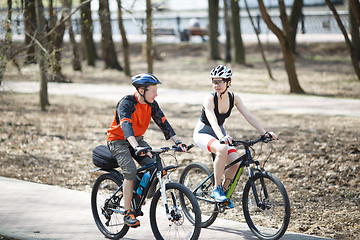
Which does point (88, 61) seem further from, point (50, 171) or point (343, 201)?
point (343, 201)

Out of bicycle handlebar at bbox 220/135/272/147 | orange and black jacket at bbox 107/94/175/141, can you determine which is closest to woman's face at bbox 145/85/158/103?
orange and black jacket at bbox 107/94/175/141

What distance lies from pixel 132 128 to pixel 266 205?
1.53m

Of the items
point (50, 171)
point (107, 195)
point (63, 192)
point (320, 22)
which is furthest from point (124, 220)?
point (320, 22)

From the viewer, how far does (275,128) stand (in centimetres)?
1292

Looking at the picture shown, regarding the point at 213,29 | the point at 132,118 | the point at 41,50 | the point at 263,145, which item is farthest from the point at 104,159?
the point at 213,29

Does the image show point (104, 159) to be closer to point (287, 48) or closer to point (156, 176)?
point (156, 176)

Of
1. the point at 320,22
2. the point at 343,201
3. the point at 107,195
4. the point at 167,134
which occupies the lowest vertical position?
the point at 343,201

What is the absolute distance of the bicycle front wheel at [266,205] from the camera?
5746 mm

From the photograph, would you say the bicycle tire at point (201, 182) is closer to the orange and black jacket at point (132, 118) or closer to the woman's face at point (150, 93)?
the orange and black jacket at point (132, 118)

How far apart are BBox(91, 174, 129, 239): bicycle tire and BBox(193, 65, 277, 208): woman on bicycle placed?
0.99 meters

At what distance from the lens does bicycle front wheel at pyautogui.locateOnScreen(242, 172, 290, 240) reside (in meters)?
5.75

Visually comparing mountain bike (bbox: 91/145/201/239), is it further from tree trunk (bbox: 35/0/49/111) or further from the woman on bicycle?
tree trunk (bbox: 35/0/49/111)

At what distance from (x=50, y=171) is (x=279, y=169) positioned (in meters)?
3.75

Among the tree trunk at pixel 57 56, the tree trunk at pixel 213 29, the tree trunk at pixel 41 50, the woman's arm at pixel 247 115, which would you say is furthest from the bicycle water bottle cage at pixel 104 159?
the tree trunk at pixel 213 29
